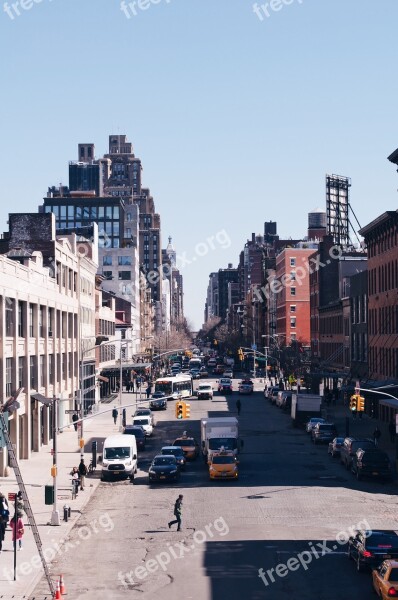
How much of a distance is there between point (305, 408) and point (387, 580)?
5156 centimetres

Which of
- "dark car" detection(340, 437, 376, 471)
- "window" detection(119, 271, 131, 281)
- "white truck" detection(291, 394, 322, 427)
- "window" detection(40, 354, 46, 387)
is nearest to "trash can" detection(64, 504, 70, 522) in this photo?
"dark car" detection(340, 437, 376, 471)

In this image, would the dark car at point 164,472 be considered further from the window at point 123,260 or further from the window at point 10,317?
the window at point 123,260

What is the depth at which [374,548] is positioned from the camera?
28.6 metres

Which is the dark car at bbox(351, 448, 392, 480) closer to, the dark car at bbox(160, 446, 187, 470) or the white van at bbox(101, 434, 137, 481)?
the dark car at bbox(160, 446, 187, 470)

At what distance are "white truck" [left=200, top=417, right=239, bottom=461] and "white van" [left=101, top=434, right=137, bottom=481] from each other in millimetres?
4758

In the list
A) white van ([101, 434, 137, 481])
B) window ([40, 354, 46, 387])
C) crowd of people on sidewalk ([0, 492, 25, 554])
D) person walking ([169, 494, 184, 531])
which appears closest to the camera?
crowd of people on sidewalk ([0, 492, 25, 554])

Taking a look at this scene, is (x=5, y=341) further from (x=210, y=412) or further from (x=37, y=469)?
(x=210, y=412)

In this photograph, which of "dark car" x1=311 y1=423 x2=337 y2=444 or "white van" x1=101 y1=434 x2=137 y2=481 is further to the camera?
"dark car" x1=311 y1=423 x2=337 y2=444

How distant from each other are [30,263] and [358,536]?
36.6 meters

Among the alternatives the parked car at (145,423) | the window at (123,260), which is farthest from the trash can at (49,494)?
the window at (123,260)

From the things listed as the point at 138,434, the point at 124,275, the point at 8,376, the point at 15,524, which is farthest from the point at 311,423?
the point at 124,275

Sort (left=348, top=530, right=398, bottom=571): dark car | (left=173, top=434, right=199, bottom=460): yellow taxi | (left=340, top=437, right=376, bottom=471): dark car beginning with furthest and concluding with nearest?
(left=173, top=434, right=199, bottom=460): yellow taxi, (left=340, top=437, right=376, bottom=471): dark car, (left=348, top=530, right=398, bottom=571): dark car

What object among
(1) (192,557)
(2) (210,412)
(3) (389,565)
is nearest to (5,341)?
(1) (192,557)

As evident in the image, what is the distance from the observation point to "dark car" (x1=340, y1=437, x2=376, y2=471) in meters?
52.3
